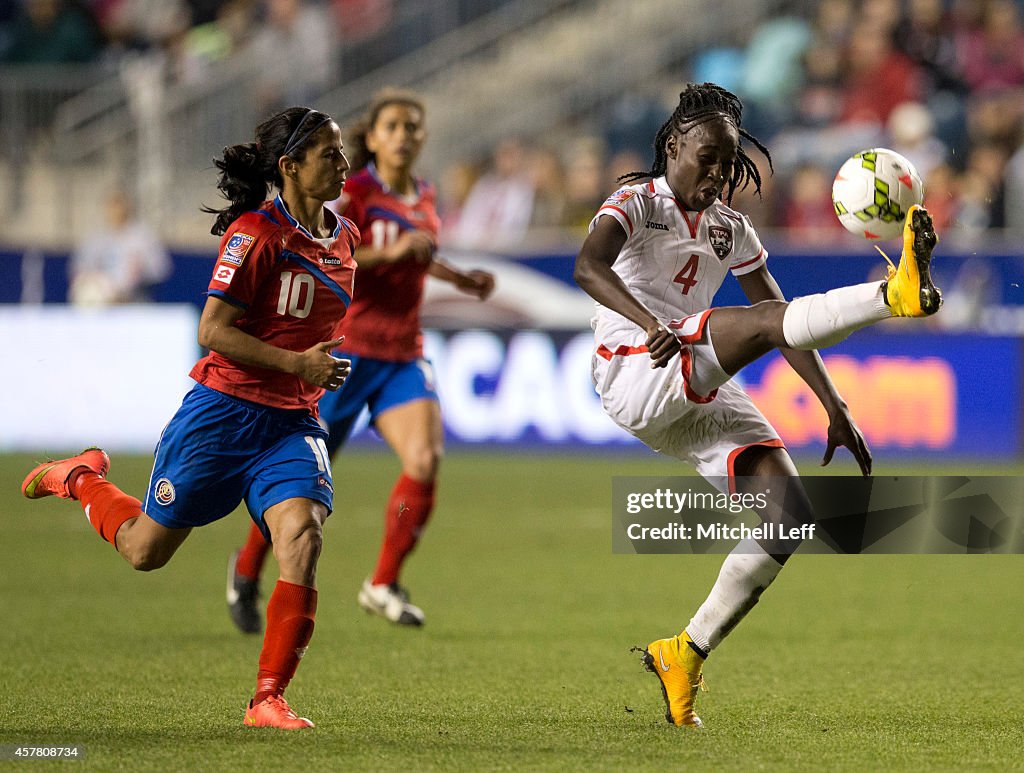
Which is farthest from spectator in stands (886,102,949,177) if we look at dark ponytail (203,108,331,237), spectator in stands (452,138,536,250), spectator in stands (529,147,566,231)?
dark ponytail (203,108,331,237)

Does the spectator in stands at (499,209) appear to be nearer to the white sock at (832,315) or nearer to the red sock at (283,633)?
the red sock at (283,633)

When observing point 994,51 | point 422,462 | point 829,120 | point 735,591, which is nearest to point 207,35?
point 829,120

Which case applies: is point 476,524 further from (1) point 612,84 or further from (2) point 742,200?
(1) point 612,84

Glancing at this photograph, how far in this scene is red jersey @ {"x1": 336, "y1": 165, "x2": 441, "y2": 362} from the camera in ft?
25.1

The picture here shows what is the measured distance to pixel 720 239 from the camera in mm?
5328

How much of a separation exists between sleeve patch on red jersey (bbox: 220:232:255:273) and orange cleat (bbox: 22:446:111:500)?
1.24m

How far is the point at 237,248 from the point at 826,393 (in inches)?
77.2

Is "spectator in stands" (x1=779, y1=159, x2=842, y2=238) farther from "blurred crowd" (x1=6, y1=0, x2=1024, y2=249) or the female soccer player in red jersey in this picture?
the female soccer player in red jersey

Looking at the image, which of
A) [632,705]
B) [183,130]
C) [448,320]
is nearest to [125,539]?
[632,705]

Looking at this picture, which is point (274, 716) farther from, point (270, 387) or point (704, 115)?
point (704, 115)

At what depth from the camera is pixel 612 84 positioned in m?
18.7

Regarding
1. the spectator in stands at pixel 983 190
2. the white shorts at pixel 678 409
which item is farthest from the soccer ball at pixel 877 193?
the spectator in stands at pixel 983 190

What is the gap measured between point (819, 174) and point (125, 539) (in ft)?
38.5

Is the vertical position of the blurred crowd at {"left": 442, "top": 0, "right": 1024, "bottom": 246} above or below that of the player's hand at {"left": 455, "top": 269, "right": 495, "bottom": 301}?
above
